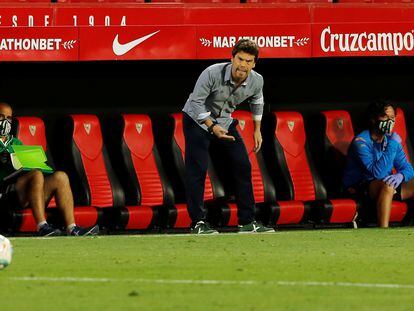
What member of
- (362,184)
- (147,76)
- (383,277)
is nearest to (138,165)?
(147,76)

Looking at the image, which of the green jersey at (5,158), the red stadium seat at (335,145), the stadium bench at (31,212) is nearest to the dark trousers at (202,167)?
the stadium bench at (31,212)

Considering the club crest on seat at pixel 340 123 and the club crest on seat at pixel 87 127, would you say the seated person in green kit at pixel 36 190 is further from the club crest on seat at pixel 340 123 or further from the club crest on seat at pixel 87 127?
the club crest on seat at pixel 340 123

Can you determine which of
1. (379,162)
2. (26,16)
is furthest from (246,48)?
(26,16)

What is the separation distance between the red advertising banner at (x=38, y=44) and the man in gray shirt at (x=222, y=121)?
158 cm

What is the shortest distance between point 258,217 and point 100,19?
2.44 m

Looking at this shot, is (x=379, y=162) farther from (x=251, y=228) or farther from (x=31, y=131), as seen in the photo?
(x=31, y=131)

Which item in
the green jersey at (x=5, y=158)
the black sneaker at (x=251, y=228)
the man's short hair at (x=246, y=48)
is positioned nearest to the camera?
the man's short hair at (x=246, y=48)

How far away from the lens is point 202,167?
11.4 metres

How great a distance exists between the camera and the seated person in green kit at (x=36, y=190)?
11500 mm

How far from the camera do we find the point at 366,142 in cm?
1322

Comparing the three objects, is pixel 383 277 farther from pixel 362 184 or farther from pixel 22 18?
pixel 22 18

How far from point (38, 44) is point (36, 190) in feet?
5.16

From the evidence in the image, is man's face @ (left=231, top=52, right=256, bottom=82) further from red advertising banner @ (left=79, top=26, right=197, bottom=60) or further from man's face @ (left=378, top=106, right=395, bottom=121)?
man's face @ (left=378, top=106, right=395, bottom=121)

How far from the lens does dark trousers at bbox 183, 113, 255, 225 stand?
11461 millimetres
